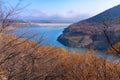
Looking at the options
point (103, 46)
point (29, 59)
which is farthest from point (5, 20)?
point (103, 46)

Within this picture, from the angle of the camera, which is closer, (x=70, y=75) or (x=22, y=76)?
(x=22, y=76)

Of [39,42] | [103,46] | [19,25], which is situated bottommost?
[103,46]

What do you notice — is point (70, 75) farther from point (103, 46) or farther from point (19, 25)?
point (103, 46)

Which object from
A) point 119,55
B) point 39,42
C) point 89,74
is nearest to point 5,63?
point 39,42

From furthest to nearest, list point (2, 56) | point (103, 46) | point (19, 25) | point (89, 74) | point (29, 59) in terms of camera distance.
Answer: point (103, 46)
point (89, 74)
point (29, 59)
point (19, 25)
point (2, 56)

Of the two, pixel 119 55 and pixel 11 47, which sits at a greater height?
pixel 11 47

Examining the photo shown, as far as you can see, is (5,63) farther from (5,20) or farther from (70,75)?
(70,75)

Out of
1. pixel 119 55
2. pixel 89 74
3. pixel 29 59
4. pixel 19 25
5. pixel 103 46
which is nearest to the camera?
pixel 19 25

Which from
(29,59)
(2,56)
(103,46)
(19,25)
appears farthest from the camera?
(103,46)

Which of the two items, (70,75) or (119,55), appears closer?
(119,55)
